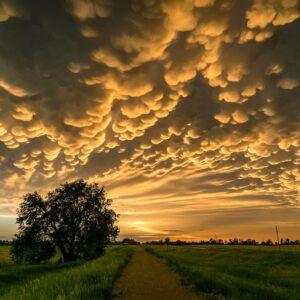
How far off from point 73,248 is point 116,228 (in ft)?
26.9

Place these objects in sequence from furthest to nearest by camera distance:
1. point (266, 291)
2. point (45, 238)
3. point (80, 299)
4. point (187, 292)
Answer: point (45, 238) < point (187, 292) < point (266, 291) < point (80, 299)

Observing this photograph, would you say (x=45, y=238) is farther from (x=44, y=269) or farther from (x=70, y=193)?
(x=44, y=269)

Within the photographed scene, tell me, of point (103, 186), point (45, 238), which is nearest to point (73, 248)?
point (45, 238)

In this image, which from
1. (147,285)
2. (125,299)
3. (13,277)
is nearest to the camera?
(125,299)

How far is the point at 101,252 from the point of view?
60875 millimetres

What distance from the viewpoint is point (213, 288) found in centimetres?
1638

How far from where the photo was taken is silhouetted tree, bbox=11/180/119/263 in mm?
51531

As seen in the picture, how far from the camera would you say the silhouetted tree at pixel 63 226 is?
51531mm

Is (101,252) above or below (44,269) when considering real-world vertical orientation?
above

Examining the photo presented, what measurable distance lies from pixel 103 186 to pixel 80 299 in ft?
156

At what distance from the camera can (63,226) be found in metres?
52.8

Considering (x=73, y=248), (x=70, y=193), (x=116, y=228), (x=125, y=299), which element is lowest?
(x=125, y=299)

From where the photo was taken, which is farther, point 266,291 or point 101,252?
point 101,252

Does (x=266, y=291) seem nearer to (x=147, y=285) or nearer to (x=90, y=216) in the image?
(x=147, y=285)
